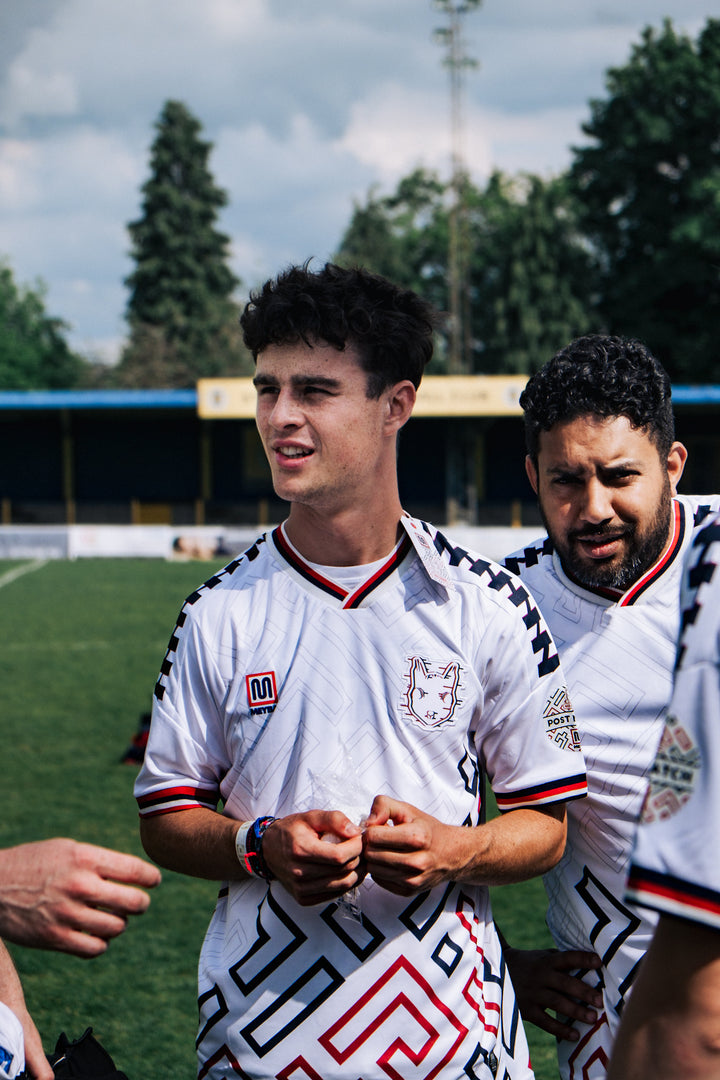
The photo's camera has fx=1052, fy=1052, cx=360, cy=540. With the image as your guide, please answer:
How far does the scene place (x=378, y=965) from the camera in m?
2.11

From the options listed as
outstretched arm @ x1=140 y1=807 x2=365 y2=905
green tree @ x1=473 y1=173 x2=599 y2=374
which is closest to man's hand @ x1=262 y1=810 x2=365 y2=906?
outstretched arm @ x1=140 y1=807 x2=365 y2=905

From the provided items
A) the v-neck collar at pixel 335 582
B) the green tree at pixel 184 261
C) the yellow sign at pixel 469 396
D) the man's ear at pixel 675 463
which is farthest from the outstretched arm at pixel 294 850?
the green tree at pixel 184 261

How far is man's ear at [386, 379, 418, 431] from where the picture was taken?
2.43 m

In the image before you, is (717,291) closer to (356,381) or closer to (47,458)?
(47,458)

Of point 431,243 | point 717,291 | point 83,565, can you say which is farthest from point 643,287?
point 83,565

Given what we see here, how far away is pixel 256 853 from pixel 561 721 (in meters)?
0.71

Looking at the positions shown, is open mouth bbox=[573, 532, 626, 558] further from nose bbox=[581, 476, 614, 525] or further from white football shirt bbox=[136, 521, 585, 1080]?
white football shirt bbox=[136, 521, 585, 1080]

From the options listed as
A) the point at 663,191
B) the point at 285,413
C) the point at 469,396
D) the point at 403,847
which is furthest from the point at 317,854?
the point at 663,191

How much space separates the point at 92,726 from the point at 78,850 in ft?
27.2

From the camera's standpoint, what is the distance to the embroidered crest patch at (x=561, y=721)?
2273 millimetres

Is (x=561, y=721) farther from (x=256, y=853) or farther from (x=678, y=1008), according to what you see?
(x=678, y=1008)

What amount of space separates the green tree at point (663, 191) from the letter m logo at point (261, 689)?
4124 centimetres

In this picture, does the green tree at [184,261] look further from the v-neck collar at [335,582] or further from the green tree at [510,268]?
the v-neck collar at [335,582]

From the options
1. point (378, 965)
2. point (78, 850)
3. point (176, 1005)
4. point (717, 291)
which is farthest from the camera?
point (717, 291)
